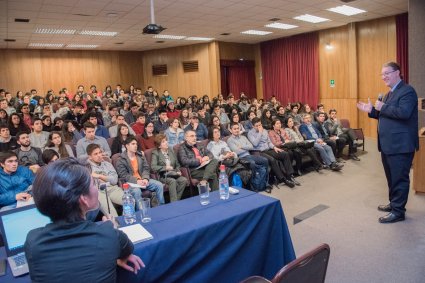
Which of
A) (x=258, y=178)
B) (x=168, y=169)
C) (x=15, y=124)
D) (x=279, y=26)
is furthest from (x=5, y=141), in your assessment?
(x=279, y=26)

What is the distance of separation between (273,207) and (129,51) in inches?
512

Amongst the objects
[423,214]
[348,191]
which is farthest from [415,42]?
[423,214]

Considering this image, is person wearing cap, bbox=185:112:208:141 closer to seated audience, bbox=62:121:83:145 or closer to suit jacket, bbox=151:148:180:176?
suit jacket, bbox=151:148:180:176

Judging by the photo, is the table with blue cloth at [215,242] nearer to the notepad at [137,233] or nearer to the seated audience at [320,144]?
the notepad at [137,233]

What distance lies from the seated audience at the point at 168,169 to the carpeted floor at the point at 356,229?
4.64 ft

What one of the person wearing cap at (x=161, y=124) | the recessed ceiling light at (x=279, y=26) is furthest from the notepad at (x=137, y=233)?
the recessed ceiling light at (x=279, y=26)

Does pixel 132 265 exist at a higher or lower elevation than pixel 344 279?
higher

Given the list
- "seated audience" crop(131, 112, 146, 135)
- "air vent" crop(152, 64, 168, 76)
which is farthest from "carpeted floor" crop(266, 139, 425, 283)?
"air vent" crop(152, 64, 168, 76)

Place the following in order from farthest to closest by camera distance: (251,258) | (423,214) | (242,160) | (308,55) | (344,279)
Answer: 1. (308,55)
2. (242,160)
3. (423,214)
4. (344,279)
5. (251,258)

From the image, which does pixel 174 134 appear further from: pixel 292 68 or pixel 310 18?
pixel 292 68

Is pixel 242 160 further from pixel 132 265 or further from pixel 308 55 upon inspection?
pixel 308 55

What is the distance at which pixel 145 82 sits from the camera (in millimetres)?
14867

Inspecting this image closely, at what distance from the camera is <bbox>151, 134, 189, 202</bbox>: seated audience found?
4500 millimetres

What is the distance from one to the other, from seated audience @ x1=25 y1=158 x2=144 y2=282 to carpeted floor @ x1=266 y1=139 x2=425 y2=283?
2082 millimetres
